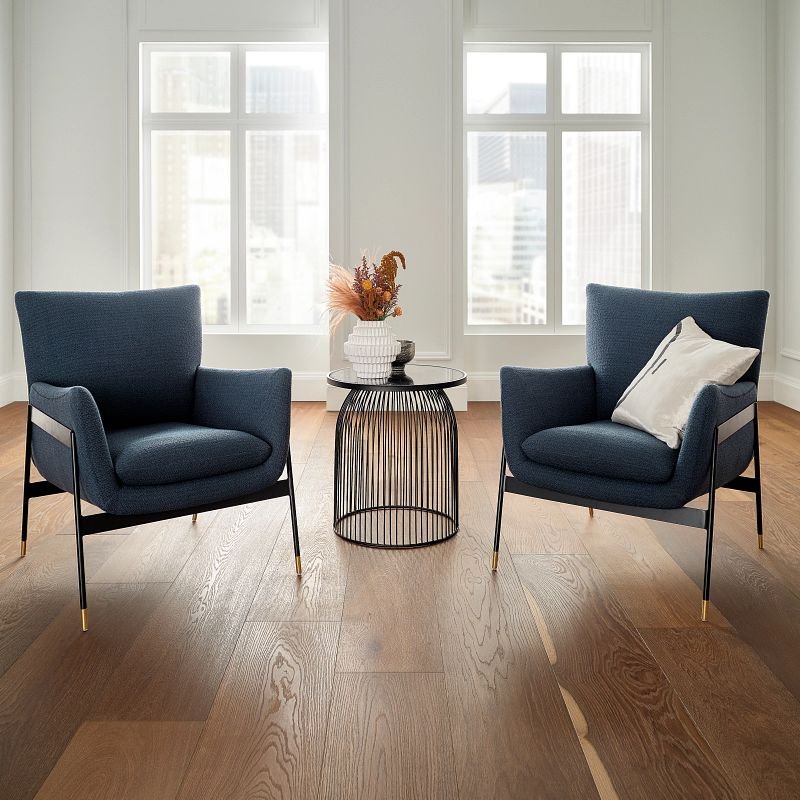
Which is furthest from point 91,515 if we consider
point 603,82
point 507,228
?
point 603,82

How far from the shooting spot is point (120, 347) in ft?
9.84

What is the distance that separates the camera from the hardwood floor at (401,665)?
171 cm

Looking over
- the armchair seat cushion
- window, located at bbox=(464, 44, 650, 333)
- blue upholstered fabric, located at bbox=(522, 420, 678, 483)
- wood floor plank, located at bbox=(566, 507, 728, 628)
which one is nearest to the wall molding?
window, located at bbox=(464, 44, 650, 333)

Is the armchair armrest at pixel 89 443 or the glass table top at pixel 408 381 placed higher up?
the glass table top at pixel 408 381

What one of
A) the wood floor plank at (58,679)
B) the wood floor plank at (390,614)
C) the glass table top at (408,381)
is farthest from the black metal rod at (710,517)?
the wood floor plank at (58,679)

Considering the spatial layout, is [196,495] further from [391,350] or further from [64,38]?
[64,38]

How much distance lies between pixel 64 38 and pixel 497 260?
356cm

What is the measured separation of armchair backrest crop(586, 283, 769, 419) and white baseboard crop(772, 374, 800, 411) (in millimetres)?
3398

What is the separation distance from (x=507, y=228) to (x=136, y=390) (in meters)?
4.24

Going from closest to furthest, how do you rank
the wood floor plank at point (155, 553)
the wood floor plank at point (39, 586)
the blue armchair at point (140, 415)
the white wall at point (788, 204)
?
the wood floor plank at point (39, 586), the blue armchair at point (140, 415), the wood floor plank at point (155, 553), the white wall at point (788, 204)

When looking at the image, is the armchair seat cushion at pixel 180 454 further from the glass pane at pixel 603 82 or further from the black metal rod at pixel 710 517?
the glass pane at pixel 603 82

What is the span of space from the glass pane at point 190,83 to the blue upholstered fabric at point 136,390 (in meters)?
3.88

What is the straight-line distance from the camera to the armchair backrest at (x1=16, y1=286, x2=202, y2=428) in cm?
287

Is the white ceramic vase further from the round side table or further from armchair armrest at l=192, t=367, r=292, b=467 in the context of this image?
armchair armrest at l=192, t=367, r=292, b=467
